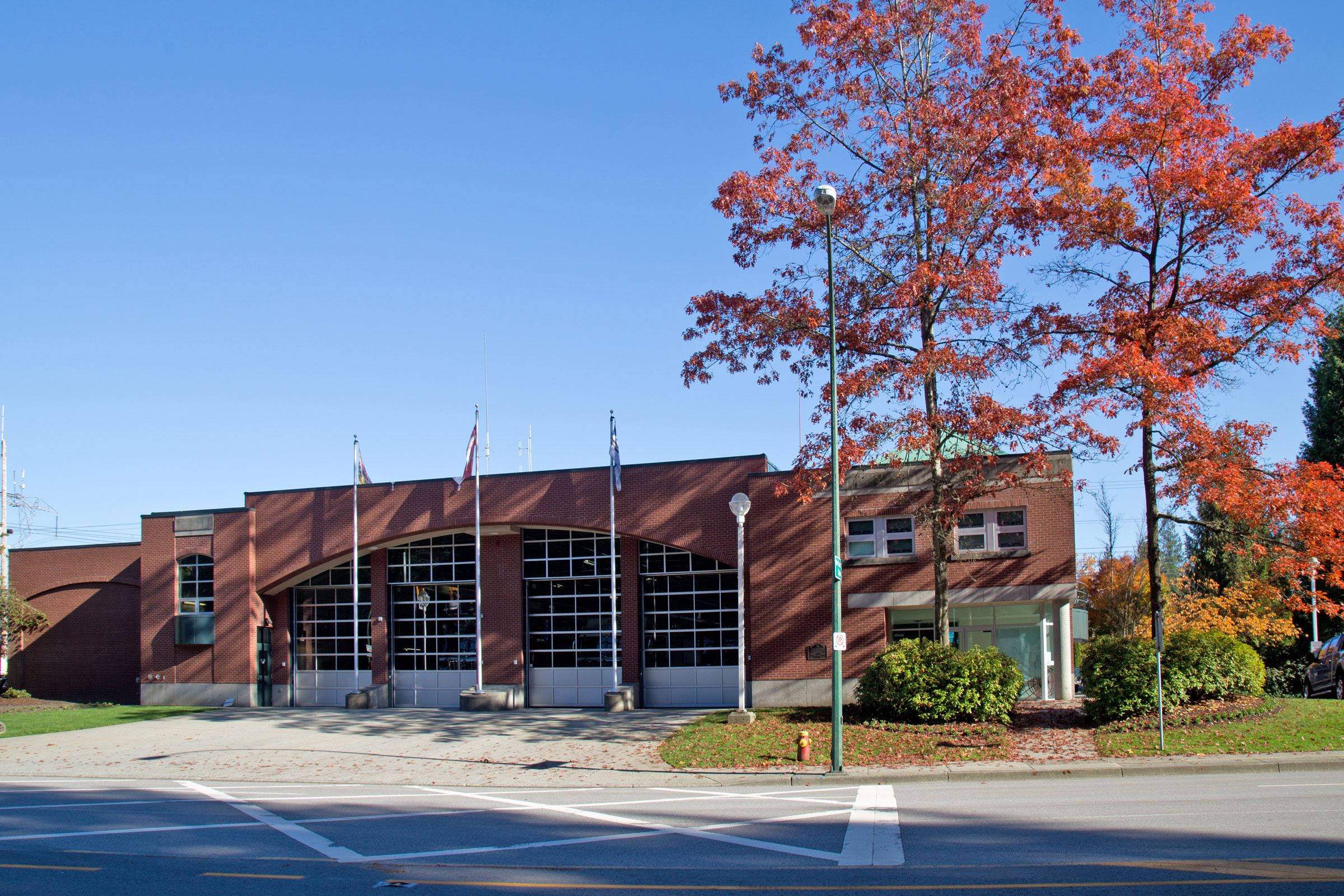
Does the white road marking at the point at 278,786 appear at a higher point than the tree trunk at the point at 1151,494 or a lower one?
lower

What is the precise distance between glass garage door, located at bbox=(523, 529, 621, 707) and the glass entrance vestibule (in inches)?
339

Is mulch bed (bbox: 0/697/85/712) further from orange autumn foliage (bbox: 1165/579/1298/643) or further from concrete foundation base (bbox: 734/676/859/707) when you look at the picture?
orange autumn foliage (bbox: 1165/579/1298/643)

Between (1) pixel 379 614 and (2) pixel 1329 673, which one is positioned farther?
(1) pixel 379 614

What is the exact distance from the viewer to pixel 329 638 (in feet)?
111

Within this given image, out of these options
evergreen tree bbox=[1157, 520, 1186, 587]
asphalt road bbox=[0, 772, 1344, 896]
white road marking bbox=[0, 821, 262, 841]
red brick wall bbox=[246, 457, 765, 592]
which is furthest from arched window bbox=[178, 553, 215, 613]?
evergreen tree bbox=[1157, 520, 1186, 587]

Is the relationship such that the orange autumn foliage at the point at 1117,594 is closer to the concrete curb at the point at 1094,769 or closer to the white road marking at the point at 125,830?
the concrete curb at the point at 1094,769

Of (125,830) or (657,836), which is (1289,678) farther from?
(125,830)

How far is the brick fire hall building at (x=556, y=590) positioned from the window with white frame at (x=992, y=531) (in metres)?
0.04

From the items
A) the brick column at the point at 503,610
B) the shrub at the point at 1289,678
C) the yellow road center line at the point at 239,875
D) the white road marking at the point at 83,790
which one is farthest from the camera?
the shrub at the point at 1289,678

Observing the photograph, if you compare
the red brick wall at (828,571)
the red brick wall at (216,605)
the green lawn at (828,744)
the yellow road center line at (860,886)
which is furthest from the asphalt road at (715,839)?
the red brick wall at (216,605)

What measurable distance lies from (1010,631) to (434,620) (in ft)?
56.8

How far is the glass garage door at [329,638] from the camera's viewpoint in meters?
33.4

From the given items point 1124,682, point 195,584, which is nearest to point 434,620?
point 195,584

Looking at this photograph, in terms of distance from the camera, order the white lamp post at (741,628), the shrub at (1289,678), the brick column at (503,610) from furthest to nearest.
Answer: the shrub at (1289,678) < the brick column at (503,610) < the white lamp post at (741,628)
